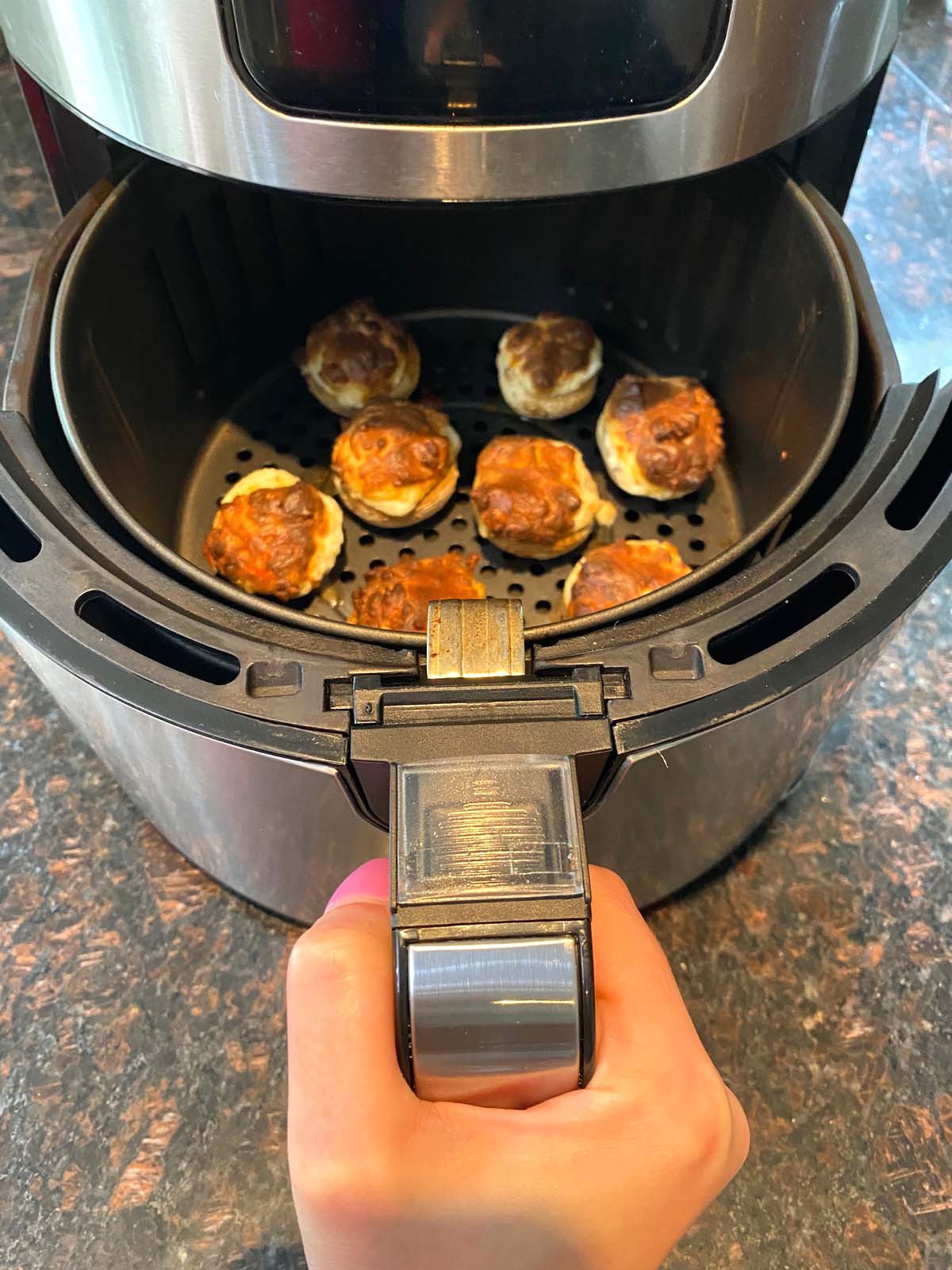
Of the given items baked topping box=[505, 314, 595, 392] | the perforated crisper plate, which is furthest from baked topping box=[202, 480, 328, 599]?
baked topping box=[505, 314, 595, 392]

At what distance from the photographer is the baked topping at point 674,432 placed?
88 cm

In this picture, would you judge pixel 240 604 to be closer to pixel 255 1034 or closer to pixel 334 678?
pixel 334 678

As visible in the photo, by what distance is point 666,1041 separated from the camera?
433 millimetres

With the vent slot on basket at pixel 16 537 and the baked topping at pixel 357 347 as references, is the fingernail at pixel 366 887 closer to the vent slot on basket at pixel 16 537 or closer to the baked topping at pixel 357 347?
the vent slot on basket at pixel 16 537

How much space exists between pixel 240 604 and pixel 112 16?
12.9 inches

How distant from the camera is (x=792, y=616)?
0.56m

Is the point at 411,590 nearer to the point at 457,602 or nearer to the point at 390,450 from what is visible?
the point at 390,450

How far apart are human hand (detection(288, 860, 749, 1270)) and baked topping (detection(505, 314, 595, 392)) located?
653 mm

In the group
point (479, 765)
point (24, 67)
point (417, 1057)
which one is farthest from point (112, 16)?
point (417, 1057)

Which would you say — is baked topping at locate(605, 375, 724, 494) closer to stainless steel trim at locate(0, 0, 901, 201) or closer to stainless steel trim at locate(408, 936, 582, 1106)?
stainless steel trim at locate(0, 0, 901, 201)

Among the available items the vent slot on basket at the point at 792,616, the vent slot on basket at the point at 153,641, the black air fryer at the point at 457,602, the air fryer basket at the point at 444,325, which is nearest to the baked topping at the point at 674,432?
the air fryer basket at the point at 444,325

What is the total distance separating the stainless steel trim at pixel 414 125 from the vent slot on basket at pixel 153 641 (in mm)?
267

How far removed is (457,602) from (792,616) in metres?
0.22

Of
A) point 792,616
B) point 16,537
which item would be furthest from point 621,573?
point 16,537
